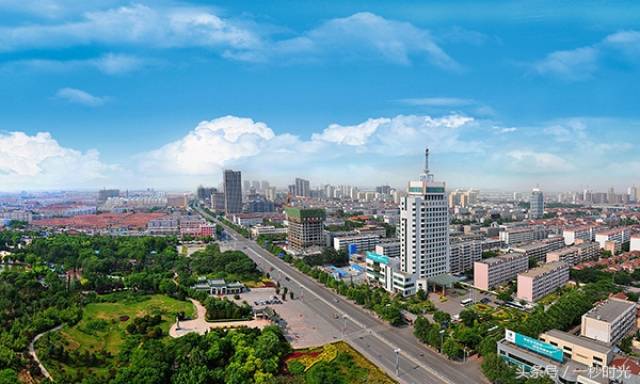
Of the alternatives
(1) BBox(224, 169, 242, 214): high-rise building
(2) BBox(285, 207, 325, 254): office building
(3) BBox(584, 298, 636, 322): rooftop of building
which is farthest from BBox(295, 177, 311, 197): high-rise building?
(3) BBox(584, 298, 636, 322): rooftop of building

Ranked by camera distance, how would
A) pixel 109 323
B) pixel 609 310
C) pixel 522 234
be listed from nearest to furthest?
pixel 609 310 → pixel 109 323 → pixel 522 234

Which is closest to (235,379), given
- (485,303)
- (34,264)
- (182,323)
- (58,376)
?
(58,376)

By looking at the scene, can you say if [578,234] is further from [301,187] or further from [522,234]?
[301,187]

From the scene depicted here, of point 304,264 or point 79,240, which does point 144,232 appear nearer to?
point 79,240

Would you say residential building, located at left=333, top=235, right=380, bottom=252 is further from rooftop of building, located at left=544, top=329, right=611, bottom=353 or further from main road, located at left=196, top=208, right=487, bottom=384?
rooftop of building, located at left=544, top=329, right=611, bottom=353

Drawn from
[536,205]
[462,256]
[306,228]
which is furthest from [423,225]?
[536,205]
